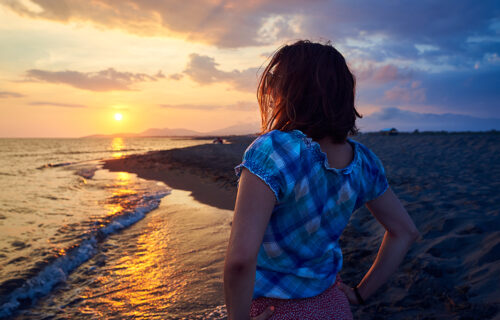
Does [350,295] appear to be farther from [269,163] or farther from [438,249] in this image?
[438,249]

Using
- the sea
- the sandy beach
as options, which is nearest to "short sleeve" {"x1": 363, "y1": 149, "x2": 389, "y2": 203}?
the sandy beach

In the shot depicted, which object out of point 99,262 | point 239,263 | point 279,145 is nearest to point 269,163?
point 279,145

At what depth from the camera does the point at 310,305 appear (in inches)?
46.9

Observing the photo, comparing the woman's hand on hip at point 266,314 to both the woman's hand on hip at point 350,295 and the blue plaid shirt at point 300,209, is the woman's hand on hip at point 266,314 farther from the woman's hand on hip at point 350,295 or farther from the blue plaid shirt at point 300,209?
the woman's hand on hip at point 350,295

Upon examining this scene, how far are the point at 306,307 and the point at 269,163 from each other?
620 mm

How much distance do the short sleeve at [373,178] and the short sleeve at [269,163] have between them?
20.8 inches

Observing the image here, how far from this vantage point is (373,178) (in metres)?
1.37

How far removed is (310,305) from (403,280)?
9.62 ft

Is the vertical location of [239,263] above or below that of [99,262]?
above

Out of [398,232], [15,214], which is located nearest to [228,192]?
[15,214]

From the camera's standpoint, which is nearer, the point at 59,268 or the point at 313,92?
the point at 313,92

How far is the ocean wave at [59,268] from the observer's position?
4.18m

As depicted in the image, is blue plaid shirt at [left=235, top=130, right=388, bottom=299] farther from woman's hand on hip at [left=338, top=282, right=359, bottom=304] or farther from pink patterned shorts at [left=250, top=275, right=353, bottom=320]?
woman's hand on hip at [left=338, top=282, right=359, bottom=304]

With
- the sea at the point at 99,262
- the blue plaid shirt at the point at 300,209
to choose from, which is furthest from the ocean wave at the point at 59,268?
the blue plaid shirt at the point at 300,209
